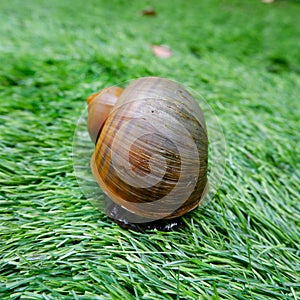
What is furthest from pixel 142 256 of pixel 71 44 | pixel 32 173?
pixel 71 44

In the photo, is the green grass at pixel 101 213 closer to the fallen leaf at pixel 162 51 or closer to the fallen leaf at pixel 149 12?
the fallen leaf at pixel 162 51

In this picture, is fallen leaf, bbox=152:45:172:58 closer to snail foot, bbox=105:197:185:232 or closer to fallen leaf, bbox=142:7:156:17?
fallen leaf, bbox=142:7:156:17

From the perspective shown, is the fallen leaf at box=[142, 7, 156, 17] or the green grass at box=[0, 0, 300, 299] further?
the fallen leaf at box=[142, 7, 156, 17]


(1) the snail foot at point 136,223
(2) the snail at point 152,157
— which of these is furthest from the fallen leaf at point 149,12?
(1) the snail foot at point 136,223

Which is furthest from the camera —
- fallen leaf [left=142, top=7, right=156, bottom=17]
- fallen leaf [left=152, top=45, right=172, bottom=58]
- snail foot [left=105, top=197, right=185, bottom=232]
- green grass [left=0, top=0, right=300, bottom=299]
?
fallen leaf [left=142, top=7, right=156, bottom=17]

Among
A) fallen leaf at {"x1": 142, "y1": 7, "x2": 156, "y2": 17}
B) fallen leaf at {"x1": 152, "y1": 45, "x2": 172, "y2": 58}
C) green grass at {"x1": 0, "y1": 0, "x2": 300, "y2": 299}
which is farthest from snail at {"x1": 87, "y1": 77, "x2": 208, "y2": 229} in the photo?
fallen leaf at {"x1": 142, "y1": 7, "x2": 156, "y2": 17}
